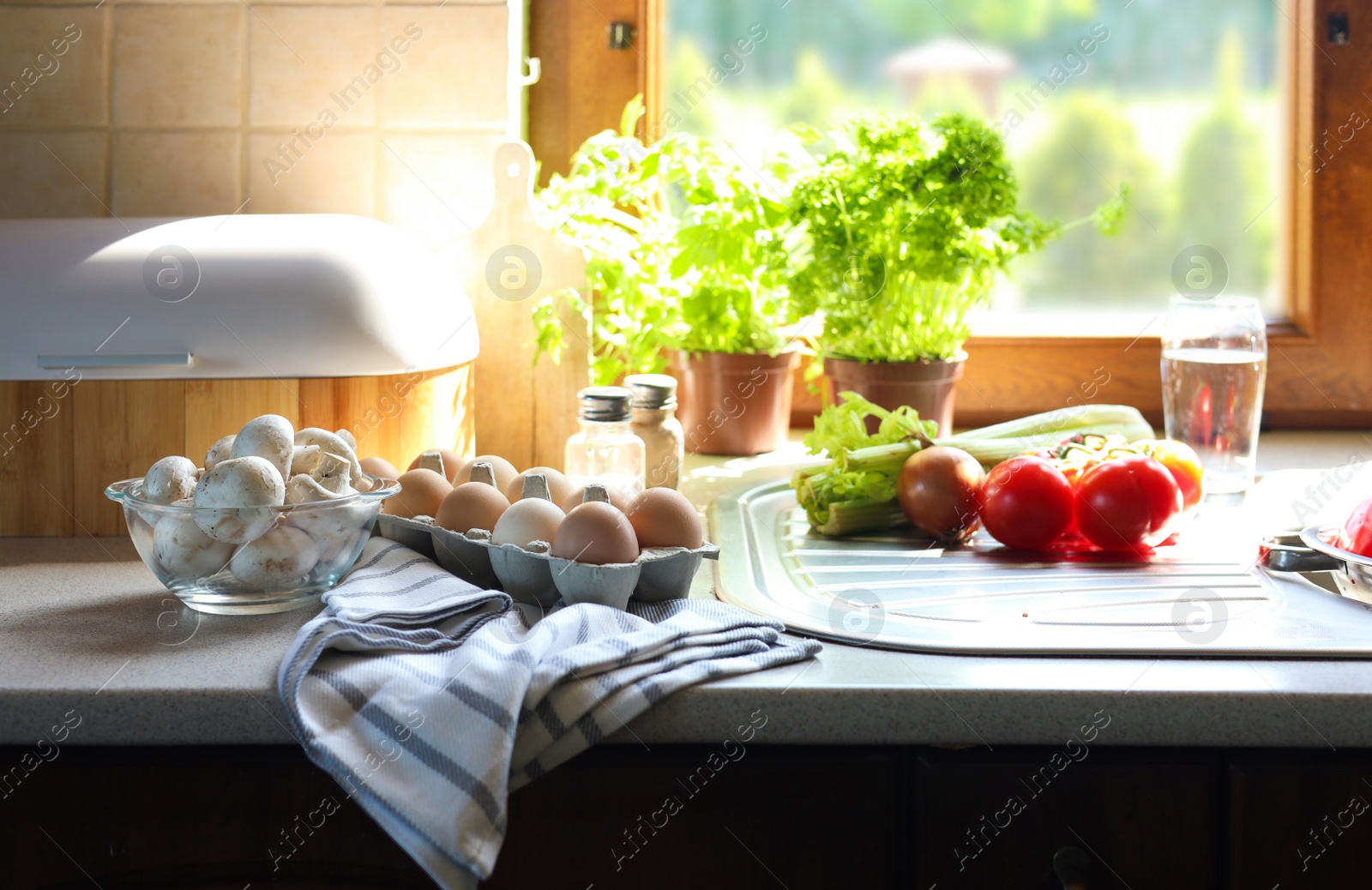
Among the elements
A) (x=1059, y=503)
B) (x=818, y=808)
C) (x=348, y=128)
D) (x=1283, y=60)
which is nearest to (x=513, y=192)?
(x=348, y=128)

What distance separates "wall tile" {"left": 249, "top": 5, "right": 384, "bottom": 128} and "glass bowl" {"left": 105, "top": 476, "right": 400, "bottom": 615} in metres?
0.64

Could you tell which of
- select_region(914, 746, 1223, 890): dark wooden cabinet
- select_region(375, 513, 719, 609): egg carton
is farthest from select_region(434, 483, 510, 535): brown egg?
select_region(914, 746, 1223, 890): dark wooden cabinet

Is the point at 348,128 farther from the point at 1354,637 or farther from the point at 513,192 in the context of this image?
the point at 1354,637

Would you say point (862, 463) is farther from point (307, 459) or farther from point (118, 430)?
point (118, 430)

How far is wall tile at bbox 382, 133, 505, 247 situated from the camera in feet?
4.40

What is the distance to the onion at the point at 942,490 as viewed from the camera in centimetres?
105

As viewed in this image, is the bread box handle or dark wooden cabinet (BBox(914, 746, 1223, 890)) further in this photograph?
the bread box handle

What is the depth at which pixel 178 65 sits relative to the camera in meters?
1.33

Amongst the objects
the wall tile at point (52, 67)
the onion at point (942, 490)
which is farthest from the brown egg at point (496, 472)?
the wall tile at point (52, 67)

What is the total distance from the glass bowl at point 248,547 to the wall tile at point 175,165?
0.61m

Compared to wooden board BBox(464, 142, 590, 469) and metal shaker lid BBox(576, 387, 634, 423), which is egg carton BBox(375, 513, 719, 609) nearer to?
metal shaker lid BBox(576, 387, 634, 423)

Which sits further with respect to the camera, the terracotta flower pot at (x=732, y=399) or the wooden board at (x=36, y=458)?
the terracotta flower pot at (x=732, y=399)

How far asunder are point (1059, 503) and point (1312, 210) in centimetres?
81

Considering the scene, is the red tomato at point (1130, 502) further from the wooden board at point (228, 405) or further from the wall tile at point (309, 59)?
the wall tile at point (309, 59)
